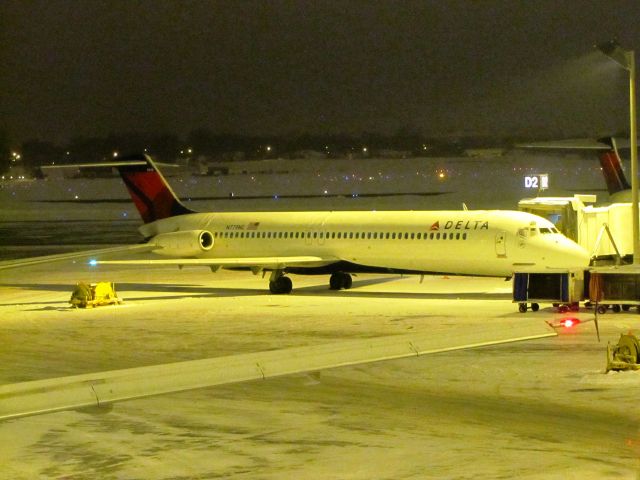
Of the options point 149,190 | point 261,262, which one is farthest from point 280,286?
point 149,190

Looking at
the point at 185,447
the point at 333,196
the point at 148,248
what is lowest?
the point at 185,447

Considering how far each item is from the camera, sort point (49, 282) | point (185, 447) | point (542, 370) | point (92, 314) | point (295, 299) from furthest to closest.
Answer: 1. point (49, 282)
2. point (295, 299)
3. point (92, 314)
4. point (542, 370)
5. point (185, 447)

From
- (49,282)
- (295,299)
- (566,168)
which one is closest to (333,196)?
(566,168)

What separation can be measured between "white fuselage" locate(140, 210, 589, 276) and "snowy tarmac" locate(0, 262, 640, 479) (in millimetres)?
4080

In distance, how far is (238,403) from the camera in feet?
46.3

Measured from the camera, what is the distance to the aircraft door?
2919 cm

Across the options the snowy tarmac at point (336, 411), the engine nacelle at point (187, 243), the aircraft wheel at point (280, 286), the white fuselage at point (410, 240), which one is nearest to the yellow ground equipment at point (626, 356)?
the snowy tarmac at point (336, 411)

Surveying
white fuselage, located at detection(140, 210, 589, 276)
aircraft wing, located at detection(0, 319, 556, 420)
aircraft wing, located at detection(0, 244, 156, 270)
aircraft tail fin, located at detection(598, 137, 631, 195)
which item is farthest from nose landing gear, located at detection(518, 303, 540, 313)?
aircraft tail fin, located at detection(598, 137, 631, 195)

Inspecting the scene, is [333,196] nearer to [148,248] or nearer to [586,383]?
[148,248]

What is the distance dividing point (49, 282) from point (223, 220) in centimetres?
782

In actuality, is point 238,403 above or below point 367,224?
below

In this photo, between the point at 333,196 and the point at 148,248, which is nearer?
the point at 148,248

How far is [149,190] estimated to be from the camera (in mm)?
38219

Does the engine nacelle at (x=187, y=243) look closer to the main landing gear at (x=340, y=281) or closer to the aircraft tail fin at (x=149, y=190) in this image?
the aircraft tail fin at (x=149, y=190)
